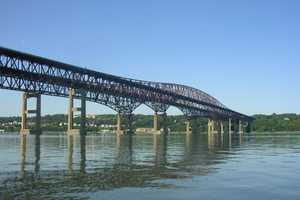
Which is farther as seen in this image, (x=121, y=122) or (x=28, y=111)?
(x=121, y=122)

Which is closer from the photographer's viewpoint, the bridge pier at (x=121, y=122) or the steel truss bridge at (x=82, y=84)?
the steel truss bridge at (x=82, y=84)

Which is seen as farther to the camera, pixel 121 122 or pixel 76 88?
pixel 121 122

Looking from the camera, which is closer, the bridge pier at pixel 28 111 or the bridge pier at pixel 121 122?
the bridge pier at pixel 28 111

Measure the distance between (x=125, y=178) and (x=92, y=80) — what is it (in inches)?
4854

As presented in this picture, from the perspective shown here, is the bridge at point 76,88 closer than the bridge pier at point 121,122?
Yes

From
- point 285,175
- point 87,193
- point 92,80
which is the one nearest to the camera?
point 87,193

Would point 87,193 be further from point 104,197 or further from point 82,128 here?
point 82,128

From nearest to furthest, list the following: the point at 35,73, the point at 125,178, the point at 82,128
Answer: the point at 125,178 → the point at 35,73 → the point at 82,128

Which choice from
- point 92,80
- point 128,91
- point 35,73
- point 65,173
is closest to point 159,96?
point 128,91

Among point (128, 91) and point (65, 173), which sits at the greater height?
point (128, 91)

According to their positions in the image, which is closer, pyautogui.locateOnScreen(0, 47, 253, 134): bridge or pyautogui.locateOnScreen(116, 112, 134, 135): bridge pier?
pyautogui.locateOnScreen(0, 47, 253, 134): bridge

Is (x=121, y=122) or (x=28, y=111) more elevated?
(x=28, y=111)

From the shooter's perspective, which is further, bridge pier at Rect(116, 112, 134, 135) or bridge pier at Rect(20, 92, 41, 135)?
bridge pier at Rect(116, 112, 134, 135)

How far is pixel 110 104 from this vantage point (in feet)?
543
